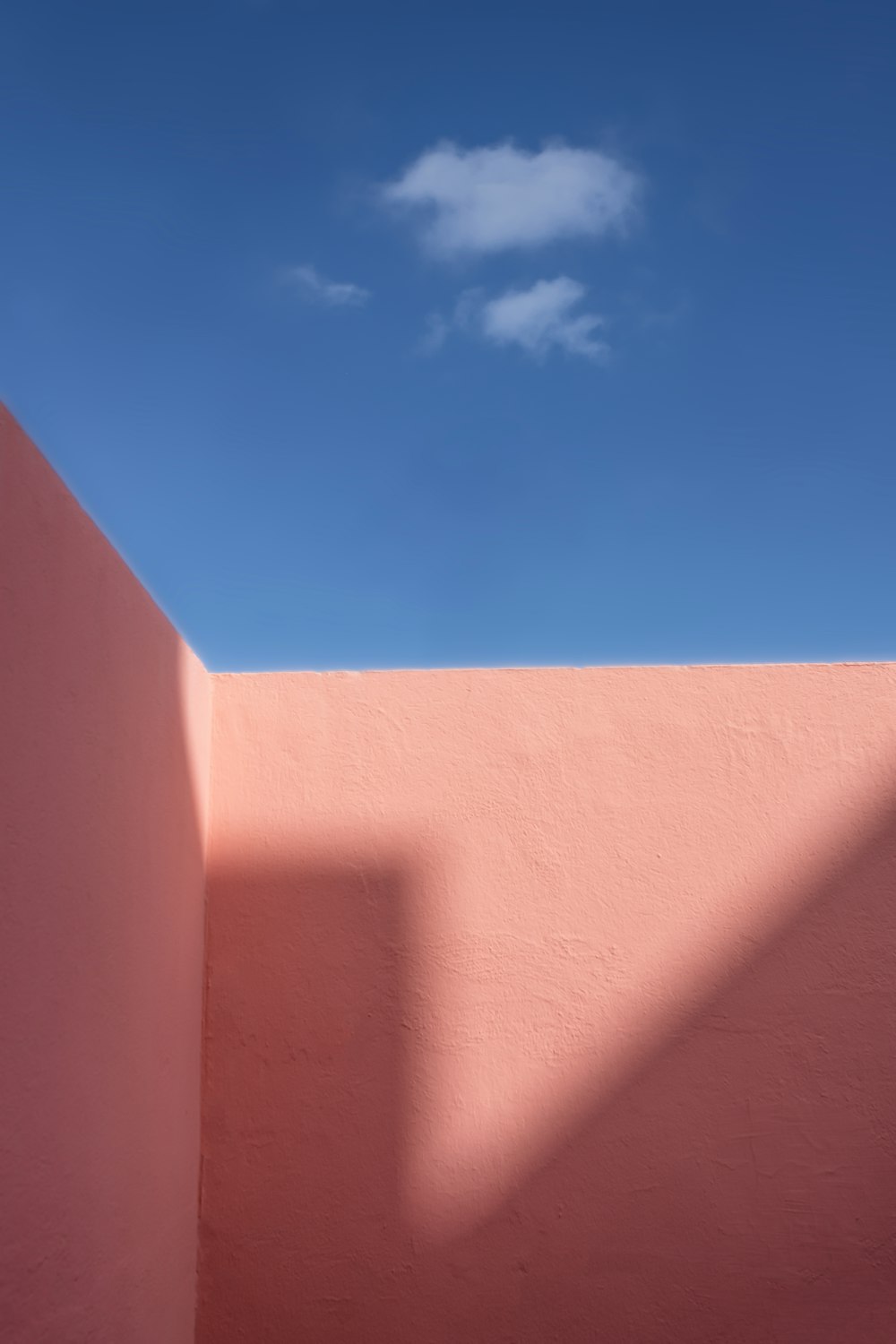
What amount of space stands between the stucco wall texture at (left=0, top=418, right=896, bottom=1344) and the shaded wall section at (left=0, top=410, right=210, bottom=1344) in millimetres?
39

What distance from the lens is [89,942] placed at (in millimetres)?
2365

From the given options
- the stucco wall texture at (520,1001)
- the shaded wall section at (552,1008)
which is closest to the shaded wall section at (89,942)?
the stucco wall texture at (520,1001)

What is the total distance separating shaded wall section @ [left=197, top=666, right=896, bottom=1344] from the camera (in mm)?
3316

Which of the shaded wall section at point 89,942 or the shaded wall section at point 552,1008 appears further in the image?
the shaded wall section at point 552,1008

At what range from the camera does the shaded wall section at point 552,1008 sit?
3316 mm

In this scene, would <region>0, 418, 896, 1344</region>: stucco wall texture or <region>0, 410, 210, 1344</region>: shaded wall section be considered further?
<region>0, 418, 896, 1344</region>: stucco wall texture

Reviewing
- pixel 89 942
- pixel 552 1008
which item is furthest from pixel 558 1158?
pixel 89 942

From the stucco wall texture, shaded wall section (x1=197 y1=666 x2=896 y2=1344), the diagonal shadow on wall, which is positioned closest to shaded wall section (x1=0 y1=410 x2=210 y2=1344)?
the stucco wall texture

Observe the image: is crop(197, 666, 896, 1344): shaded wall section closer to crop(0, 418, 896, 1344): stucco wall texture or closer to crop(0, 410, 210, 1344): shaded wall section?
crop(0, 418, 896, 1344): stucco wall texture

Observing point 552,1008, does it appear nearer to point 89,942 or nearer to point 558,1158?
point 558,1158

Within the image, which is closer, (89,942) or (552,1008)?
(89,942)

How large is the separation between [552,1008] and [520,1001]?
0.12 metres

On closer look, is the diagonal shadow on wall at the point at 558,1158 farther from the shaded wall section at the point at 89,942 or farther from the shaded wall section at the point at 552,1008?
the shaded wall section at the point at 89,942

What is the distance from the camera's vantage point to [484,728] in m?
3.73
